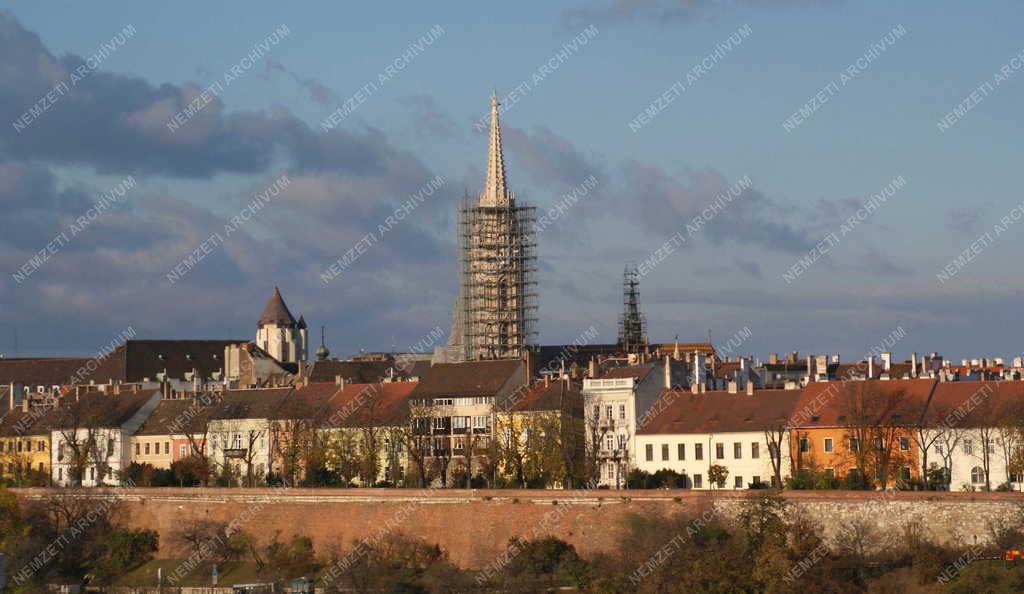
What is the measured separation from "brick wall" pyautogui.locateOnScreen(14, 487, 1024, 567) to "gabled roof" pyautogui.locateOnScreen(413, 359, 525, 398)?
14.2 metres

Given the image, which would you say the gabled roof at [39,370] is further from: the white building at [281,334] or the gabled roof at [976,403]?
the gabled roof at [976,403]

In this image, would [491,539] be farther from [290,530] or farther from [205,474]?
[205,474]

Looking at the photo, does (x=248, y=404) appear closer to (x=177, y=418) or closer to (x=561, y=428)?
(x=177, y=418)

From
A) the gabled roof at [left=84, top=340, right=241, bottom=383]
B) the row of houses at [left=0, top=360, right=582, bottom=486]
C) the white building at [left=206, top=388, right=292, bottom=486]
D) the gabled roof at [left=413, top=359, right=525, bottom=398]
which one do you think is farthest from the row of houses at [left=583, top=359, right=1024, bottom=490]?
the gabled roof at [left=84, top=340, right=241, bottom=383]

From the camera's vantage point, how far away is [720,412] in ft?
273

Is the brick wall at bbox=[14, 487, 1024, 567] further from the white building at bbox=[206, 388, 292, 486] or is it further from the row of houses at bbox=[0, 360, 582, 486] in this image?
the white building at bbox=[206, 388, 292, 486]

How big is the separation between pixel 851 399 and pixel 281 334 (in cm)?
8389

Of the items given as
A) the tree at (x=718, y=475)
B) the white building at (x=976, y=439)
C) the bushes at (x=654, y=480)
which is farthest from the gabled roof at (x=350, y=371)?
the white building at (x=976, y=439)

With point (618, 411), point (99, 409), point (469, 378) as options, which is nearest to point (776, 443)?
point (618, 411)

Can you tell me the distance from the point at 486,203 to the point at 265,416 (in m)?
34.4

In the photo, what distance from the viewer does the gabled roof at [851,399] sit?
78.9m

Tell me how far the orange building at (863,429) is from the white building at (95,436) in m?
34.7

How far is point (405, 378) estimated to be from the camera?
117062 millimetres

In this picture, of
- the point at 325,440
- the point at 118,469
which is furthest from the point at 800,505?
the point at 118,469
